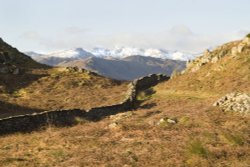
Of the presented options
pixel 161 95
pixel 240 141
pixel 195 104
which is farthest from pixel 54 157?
pixel 161 95

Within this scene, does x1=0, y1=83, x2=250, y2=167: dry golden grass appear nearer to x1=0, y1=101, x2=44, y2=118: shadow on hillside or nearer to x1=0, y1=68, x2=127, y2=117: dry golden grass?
x1=0, y1=101, x2=44, y2=118: shadow on hillside

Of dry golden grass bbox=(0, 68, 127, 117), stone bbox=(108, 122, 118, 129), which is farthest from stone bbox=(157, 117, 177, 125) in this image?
dry golden grass bbox=(0, 68, 127, 117)

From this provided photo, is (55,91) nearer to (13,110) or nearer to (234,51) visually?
(13,110)

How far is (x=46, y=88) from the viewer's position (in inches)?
2931

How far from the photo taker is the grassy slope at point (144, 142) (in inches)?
1109

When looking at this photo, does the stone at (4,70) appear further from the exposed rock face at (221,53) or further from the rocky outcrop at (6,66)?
the exposed rock face at (221,53)

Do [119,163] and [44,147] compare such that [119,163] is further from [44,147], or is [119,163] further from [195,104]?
[195,104]

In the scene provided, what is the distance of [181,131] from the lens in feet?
117

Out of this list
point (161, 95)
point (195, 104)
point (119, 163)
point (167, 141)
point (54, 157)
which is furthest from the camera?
point (161, 95)

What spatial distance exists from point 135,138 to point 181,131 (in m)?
4.32

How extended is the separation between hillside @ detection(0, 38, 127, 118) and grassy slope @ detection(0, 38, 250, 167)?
58.2 ft

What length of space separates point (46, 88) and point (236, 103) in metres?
40.9

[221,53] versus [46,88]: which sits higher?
[221,53]

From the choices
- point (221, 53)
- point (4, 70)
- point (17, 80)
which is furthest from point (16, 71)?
point (221, 53)
